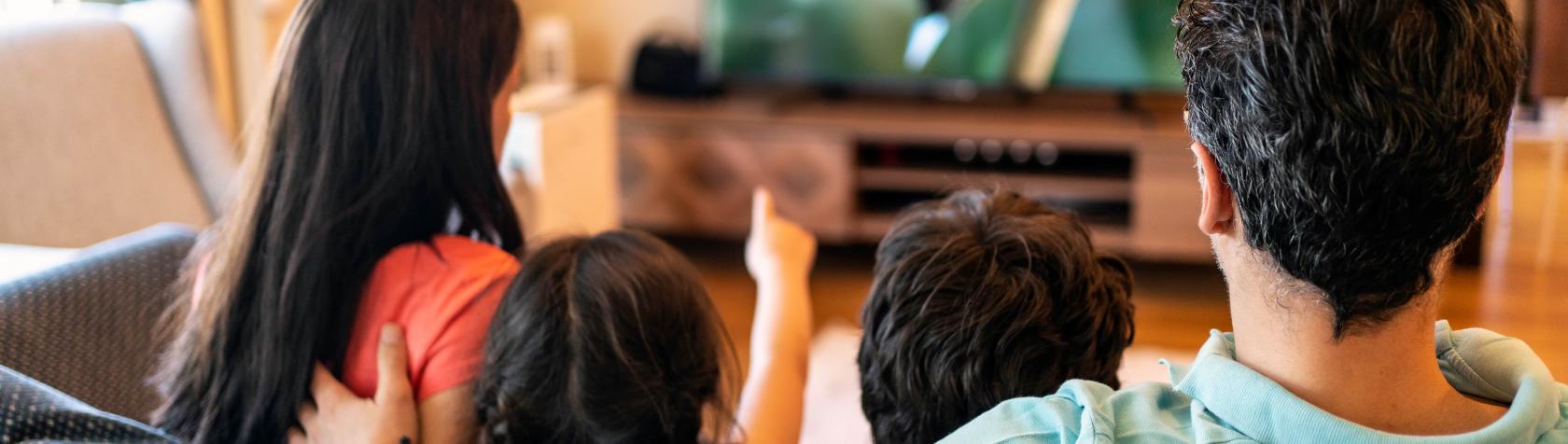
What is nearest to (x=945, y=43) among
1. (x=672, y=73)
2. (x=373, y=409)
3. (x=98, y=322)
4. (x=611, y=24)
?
(x=672, y=73)

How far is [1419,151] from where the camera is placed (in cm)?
65

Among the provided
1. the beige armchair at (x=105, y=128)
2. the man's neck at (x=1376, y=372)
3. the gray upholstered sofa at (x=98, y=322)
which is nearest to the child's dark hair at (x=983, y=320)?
the man's neck at (x=1376, y=372)

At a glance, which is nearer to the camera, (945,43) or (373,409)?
(373,409)

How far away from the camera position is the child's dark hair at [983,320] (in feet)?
3.31

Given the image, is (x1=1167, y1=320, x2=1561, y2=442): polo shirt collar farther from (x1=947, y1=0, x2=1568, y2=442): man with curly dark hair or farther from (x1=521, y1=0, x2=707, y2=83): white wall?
(x1=521, y1=0, x2=707, y2=83): white wall

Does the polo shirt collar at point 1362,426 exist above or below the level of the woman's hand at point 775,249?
above

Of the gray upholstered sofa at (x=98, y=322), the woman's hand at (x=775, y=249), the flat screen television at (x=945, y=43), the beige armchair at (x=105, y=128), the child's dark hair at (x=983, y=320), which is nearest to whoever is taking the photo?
the child's dark hair at (x=983, y=320)

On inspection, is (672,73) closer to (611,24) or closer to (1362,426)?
(611,24)

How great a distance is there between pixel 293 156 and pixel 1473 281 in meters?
2.98

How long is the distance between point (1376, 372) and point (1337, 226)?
94 mm

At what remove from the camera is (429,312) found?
3.72ft

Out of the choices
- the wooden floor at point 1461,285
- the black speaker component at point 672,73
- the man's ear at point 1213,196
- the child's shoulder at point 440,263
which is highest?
the man's ear at point 1213,196

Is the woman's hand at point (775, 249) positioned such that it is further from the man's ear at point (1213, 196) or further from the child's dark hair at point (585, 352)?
the man's ear at point (1213, 196)

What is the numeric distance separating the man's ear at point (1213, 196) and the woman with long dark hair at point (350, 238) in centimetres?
65
